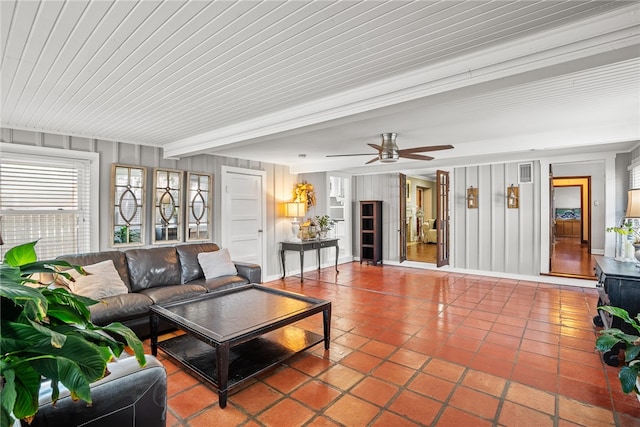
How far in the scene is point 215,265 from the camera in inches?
165

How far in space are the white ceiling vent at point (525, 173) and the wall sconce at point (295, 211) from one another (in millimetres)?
4010

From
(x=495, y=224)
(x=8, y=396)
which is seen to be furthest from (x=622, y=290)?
(x=8, y=396)

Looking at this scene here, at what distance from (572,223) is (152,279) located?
12709mm

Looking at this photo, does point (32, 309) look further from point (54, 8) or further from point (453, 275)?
point (453, 275)

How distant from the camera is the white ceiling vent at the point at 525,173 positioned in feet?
18.6

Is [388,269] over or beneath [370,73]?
beneath

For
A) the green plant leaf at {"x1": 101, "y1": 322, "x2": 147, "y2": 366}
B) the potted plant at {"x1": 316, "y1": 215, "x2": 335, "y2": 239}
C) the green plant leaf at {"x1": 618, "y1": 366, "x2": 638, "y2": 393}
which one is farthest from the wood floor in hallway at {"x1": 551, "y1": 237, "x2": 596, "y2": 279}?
the green plant leaf at {"x1": 101, "y1": 322, "x2": 147, "y2": 366}

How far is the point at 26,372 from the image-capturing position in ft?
2.50

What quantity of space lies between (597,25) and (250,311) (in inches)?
115

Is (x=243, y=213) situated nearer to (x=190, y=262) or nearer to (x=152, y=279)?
(x=190, y=262)

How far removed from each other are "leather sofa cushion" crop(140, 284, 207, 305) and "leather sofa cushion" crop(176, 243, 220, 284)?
41cm

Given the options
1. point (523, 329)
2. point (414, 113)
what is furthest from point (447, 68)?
point (523, 329)

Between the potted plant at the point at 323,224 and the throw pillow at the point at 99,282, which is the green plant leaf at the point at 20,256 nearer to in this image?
the throw pillow at the point at 99,282

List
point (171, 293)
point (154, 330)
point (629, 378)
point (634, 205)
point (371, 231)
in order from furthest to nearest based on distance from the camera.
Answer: point (371, 231)
point (171, 293)
point (634, 205)
point (154, 330)
point (629, 378)
